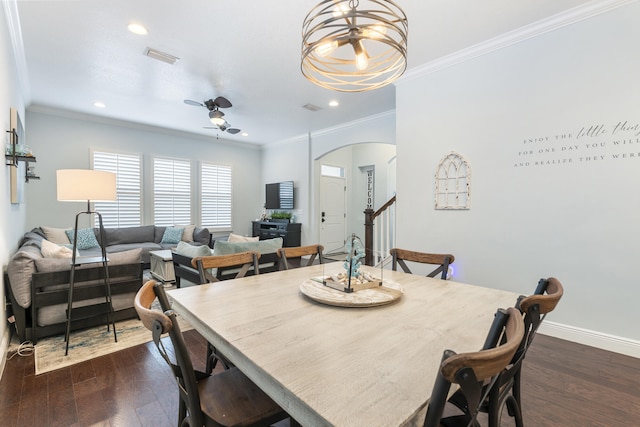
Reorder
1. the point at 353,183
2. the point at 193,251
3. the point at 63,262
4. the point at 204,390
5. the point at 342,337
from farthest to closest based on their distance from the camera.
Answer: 1. the point at 353,183
2. the point at 193,251
3. the point at 63,262
4. the point at 204,390
5. the point at 342,337

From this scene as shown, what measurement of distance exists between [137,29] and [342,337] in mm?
3393

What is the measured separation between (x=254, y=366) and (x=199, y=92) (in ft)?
14.7

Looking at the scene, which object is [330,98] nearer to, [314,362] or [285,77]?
[285,77]

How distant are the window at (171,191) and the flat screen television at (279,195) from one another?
1.89 metres

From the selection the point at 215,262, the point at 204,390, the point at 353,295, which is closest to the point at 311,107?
the point at 215,262

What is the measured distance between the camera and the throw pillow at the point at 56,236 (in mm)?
4848

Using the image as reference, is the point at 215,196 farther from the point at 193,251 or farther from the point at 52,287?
the point at 52,287

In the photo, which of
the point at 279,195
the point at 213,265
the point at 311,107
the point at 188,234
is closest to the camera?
the point at 213,265

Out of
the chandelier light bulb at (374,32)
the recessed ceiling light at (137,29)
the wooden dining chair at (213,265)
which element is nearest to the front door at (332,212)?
the recessed ceiling light at (137,29)

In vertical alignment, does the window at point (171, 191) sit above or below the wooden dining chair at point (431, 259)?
above

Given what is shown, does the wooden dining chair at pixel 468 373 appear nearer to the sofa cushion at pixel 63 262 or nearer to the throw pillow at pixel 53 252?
the sofa cushion at pixel 63 262

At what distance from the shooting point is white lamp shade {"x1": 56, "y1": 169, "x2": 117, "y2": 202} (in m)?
2.70

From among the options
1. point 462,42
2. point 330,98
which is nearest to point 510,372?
point 462,42

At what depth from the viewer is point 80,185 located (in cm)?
271
